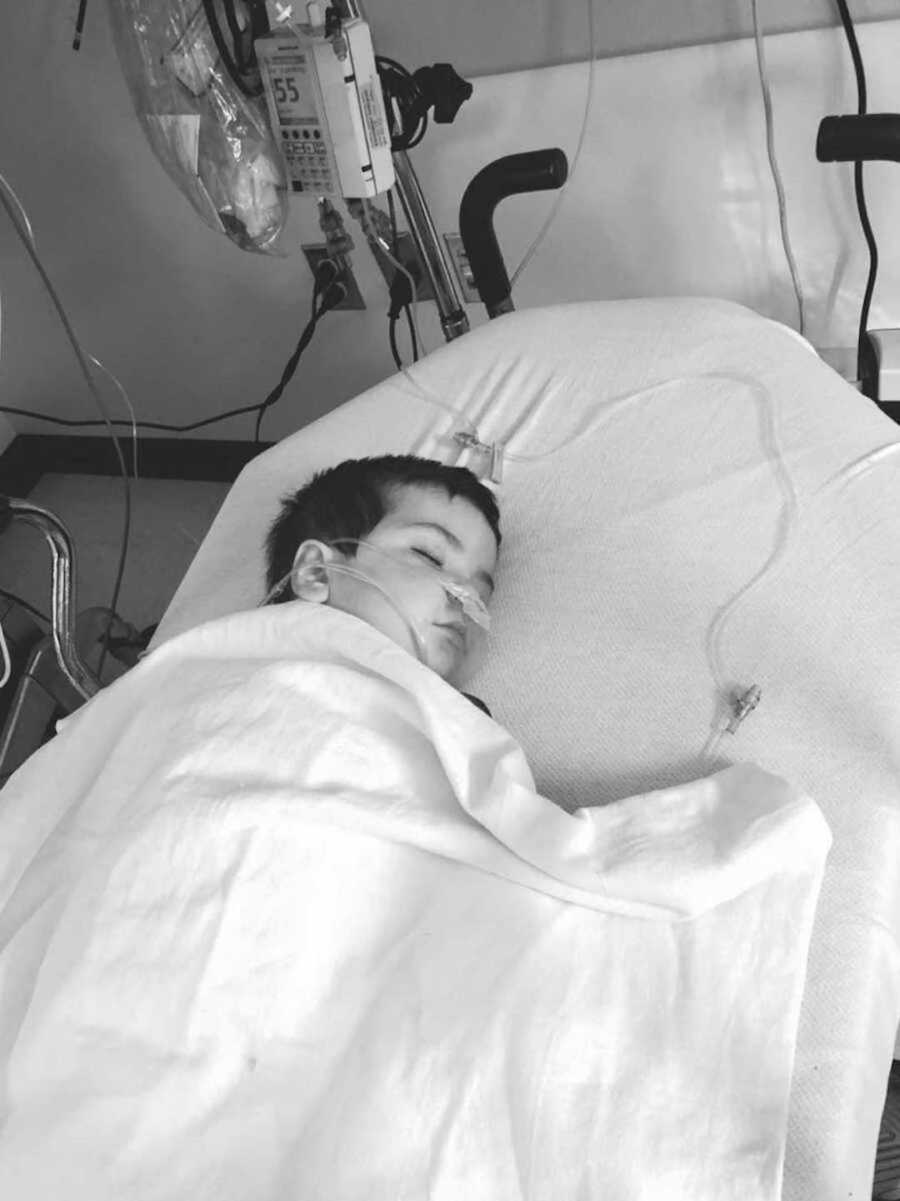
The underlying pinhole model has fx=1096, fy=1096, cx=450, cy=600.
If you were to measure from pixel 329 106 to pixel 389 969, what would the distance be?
957mm

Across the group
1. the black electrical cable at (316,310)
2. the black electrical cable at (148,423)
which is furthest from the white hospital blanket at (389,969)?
the black electrical cable at (148,423)

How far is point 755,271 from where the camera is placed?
167 cm

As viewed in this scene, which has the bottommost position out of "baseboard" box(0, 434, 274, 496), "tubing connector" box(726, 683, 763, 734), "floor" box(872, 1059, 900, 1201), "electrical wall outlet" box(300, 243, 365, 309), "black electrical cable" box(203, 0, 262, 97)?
"floor" box(872, 1059, 900, 1201)

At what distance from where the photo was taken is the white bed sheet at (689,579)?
0.81m

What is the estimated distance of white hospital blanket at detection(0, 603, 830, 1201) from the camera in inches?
29.6

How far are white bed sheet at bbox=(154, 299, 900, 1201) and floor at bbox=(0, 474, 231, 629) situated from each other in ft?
3.04

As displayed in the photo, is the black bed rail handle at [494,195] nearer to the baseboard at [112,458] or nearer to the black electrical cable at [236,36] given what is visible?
the black electrical cable at [236,36]

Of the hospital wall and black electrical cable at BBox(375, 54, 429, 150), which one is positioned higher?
black electrical cable at BBox(375, 54, 429, 150)

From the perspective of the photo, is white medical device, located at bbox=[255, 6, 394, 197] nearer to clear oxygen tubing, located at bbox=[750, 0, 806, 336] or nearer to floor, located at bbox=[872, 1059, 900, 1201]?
clear oxygen tubing, located at bbox=[750, 0, 806, 336]

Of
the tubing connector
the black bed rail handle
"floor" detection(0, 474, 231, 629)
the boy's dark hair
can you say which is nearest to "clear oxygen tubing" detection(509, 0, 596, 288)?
the black bed rail handle

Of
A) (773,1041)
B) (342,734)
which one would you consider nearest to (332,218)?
(342,734)

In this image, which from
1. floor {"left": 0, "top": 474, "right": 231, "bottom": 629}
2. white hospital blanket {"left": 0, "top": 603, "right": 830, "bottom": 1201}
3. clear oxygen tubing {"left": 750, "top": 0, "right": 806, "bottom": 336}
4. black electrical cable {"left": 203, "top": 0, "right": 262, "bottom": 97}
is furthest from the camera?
floor {"left": 0, "top": 474, "right": 231, "bottom": 629}

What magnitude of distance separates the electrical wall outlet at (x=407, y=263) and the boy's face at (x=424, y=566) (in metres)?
0.61

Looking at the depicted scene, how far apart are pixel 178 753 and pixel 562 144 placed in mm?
1118
